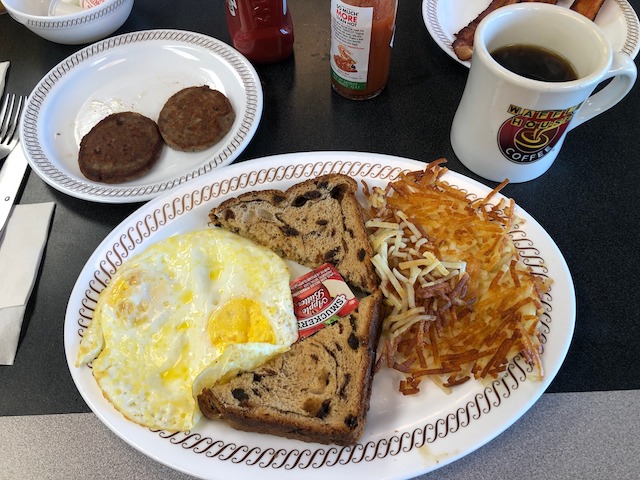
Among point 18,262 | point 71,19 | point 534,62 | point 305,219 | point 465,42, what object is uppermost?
point 534,62

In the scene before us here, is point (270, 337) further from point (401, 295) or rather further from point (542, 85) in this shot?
point (542, 85)

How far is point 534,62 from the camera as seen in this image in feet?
5.38

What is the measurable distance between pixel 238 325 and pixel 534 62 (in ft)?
4.49

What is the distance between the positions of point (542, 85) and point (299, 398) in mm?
1189

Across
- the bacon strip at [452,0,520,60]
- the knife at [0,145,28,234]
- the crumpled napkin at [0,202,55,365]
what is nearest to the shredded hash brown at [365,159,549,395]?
the bacon strip at [452,0,520,60]

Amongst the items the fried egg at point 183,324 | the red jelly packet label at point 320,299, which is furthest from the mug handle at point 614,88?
the fried egg at point 183,324

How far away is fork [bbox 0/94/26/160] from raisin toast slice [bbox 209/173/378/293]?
3.54 ft

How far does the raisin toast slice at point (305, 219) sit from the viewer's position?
166 cm

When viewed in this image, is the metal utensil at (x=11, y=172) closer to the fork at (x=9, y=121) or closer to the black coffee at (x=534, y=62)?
the fork at (x=9, y=121)

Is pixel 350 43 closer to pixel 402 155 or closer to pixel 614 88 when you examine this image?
pixel 402 155

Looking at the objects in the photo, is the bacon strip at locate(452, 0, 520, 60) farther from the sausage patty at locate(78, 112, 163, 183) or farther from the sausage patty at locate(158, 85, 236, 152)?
the sausage patty at locate(78, 112, 163, 183)

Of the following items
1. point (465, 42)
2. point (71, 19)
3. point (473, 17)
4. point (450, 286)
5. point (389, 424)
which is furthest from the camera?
point (473, 17)

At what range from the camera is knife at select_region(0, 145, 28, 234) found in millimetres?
1886

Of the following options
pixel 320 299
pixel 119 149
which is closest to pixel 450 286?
pixel 320 299
